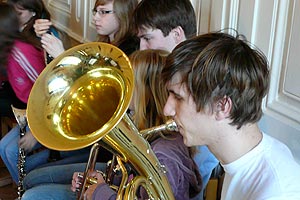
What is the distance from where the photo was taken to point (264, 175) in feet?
3.41

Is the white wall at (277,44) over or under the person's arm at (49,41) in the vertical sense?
over

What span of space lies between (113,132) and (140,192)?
0.29m

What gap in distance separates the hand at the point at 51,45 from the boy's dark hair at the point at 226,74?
1118 mm

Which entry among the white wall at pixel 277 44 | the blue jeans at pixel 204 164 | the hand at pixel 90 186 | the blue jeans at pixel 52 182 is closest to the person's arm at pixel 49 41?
the blue jeans at pixel 52 182

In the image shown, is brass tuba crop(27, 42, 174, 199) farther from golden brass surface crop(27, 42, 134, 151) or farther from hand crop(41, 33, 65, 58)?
hand crop(41, 33, 65, 58)

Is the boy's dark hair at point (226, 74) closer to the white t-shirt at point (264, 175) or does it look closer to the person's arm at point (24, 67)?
the white t-shirt at point (264, 175)

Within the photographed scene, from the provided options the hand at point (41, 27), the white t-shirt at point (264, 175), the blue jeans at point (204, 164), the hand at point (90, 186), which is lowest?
the hand at point (90, 186)

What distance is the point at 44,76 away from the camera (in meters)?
1.41

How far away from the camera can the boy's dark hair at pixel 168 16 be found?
5.63 ft

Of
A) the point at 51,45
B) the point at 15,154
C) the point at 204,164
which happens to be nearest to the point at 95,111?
the point at 204,164

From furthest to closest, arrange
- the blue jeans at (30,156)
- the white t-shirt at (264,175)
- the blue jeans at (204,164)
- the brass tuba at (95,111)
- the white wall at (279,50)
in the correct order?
the blue jeans at (30,156), the blue jeans at (204,164), the white wall at (279,50), the brass tuba at (95,111), the white t-shirt at (264,175)

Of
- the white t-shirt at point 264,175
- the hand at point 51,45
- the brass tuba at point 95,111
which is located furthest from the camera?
the hand at point 51,45

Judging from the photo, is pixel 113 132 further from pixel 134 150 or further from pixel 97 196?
pixel 97 196

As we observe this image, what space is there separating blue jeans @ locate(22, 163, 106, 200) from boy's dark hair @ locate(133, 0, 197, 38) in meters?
0.52
